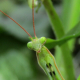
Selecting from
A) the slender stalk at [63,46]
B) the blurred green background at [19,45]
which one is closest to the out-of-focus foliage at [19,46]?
the blurred green background at [19,45]

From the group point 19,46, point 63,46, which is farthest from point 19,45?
point 63,46

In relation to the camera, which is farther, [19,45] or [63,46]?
[19,45]

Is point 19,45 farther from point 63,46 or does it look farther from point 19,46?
point 63,46

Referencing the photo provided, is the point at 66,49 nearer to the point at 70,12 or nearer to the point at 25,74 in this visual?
the point at 70,12

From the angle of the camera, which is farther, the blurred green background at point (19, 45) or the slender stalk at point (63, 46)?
the blurred green background at point (19, 45)

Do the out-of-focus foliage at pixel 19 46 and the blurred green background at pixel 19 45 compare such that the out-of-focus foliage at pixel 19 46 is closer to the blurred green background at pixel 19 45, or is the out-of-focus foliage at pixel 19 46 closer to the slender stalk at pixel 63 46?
the blurred green background at pixel 19 45

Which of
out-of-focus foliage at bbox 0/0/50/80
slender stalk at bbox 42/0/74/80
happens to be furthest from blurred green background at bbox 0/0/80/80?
slender stalk at bbox 42/0/74/80

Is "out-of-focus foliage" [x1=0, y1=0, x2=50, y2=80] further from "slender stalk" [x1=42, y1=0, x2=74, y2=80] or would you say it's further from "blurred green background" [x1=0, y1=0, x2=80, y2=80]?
"slender stalk" [x1=42, y1=0, x2=74, y2=80]

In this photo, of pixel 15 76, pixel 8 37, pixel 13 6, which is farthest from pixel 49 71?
pixel 13 6
